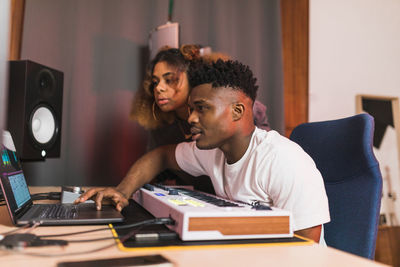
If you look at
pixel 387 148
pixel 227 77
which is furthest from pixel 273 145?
pixel 387 148

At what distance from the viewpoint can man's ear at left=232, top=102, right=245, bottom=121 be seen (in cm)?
94

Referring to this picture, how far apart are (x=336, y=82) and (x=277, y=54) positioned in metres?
0.49

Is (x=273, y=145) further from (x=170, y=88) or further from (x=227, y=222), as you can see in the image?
(x=170, y=88)

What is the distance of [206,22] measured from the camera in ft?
7.68

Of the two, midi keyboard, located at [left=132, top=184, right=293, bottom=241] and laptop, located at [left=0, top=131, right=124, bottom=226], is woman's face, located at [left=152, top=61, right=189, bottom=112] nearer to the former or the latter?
laptop, located at [left=0, top=131, right=124, bottom=226]

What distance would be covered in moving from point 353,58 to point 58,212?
2.39 m

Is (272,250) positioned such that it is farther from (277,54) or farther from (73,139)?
(277,54)

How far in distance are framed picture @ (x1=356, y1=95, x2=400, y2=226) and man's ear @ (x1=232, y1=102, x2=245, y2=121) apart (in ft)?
6.22

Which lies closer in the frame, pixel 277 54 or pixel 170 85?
pixel 170 85

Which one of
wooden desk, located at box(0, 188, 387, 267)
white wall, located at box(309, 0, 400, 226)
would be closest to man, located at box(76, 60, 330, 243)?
wooden desk, located at box(0, 188, 387, 267)

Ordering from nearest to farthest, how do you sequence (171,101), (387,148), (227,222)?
(227,222)
(171,101)
(387,148)

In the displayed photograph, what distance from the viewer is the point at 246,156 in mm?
966

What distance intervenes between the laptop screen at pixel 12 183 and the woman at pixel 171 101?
736 mm

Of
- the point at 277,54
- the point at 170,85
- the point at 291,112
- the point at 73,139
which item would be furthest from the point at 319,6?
the point at 73,139
